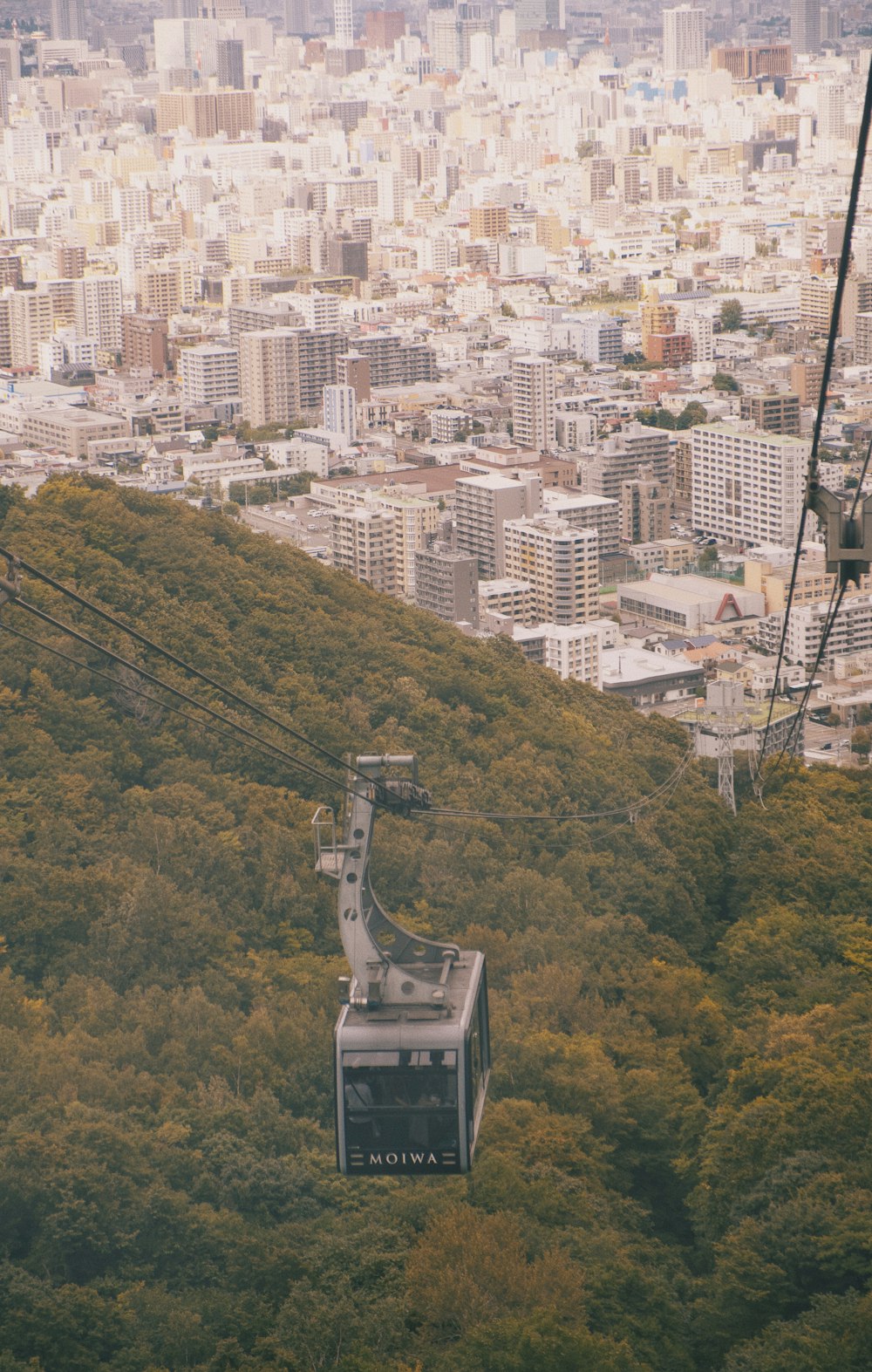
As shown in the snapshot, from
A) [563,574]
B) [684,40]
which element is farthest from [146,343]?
[684,40]

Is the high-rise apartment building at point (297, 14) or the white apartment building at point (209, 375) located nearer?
the white apartment building at point (209, 375)

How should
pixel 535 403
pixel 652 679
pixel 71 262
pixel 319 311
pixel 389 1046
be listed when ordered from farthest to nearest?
pixel 71 262
pixel 319 311
pixel 535 403
pixel 652 679
pixel 389 1046

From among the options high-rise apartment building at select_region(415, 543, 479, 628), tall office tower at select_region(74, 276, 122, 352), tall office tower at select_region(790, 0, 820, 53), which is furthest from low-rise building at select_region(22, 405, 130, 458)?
tall office tower at select_region(790, 0, 820, 53)

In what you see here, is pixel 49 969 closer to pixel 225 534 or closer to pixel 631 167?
pixel 225 534

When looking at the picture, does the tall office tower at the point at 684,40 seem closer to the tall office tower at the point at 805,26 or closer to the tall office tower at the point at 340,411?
the tall office tower at the point at 805,26

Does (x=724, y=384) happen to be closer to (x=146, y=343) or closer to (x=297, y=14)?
(x=146, y=343)

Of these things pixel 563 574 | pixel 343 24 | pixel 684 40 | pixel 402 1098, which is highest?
pixel 343 24

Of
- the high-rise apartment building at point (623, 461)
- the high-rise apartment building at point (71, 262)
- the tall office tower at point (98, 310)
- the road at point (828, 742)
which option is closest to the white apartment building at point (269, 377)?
the tall office tower at point (98, 310)
